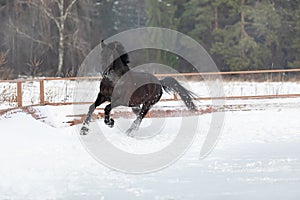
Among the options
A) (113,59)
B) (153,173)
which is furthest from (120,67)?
(153,173)

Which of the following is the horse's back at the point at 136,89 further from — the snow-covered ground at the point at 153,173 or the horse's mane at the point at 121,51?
the snow-covered ground at the point at 153,173

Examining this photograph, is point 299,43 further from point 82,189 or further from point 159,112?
point 82,189

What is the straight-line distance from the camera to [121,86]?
328 inches

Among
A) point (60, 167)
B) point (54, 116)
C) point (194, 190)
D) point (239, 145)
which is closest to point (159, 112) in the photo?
point (54, 116)

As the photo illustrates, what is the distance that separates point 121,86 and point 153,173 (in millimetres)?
2664

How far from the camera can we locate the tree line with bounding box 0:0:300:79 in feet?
87.4

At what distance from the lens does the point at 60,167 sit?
243 inches

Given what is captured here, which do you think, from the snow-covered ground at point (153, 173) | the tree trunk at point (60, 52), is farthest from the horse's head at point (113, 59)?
the tree trunk at point (60, 52)

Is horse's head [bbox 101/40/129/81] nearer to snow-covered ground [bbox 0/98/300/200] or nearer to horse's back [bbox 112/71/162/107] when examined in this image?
horse's back [bbox 112/71/162/107]

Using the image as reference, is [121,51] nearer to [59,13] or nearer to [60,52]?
[60,52]

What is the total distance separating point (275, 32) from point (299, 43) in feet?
6.06

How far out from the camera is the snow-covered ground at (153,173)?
5.13 m

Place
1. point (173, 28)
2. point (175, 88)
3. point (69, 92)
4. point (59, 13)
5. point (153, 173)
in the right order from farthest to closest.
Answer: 1. point (173, 28)
2. point (59, 13)
3. point (69, 92)
4. point (175, 88)
5. point (153, 173)

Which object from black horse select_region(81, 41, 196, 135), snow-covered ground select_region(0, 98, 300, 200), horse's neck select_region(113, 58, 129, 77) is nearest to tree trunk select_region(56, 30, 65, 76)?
snow-covered ground select_region(0, 98, 300, 200)
